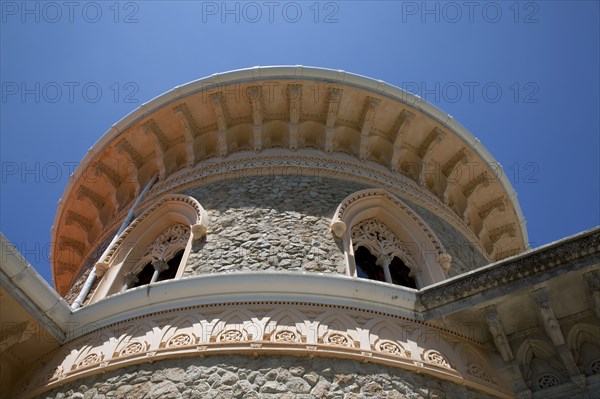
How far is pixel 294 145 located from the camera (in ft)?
27.7

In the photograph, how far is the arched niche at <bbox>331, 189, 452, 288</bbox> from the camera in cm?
684

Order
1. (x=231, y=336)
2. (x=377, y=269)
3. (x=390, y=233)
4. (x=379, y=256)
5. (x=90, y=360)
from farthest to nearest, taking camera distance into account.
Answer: (x=390, y=233)
(x=379, y=256)
(x=377, y=269)
(x=90, y=360)
(x=231, y=336)

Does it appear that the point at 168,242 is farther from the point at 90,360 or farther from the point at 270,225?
the point at 90,360

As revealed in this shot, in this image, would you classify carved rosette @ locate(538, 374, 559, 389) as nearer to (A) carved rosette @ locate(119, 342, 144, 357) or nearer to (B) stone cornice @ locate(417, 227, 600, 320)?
(B) stone cornice @ locate(417, 227, 600, 320)

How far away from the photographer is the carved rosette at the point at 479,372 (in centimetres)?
534

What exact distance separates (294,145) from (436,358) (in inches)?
169

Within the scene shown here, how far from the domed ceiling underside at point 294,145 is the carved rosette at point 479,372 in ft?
10.8

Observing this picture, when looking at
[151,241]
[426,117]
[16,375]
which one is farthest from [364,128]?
[16,375]

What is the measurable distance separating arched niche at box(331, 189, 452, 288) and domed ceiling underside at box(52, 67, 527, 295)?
0.62 m

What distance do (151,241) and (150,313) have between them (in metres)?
2.28

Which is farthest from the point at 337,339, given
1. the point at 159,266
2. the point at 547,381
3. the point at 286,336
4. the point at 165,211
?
the point at 165,211

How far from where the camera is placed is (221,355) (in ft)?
16.2

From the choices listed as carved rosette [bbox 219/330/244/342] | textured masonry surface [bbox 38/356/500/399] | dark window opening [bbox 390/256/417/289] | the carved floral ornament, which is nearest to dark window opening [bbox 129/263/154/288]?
the carved floral ornament

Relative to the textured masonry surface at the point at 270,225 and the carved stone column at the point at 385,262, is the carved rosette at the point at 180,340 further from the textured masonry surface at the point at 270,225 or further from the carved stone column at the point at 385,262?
the carved stone column at the point at 385,262
